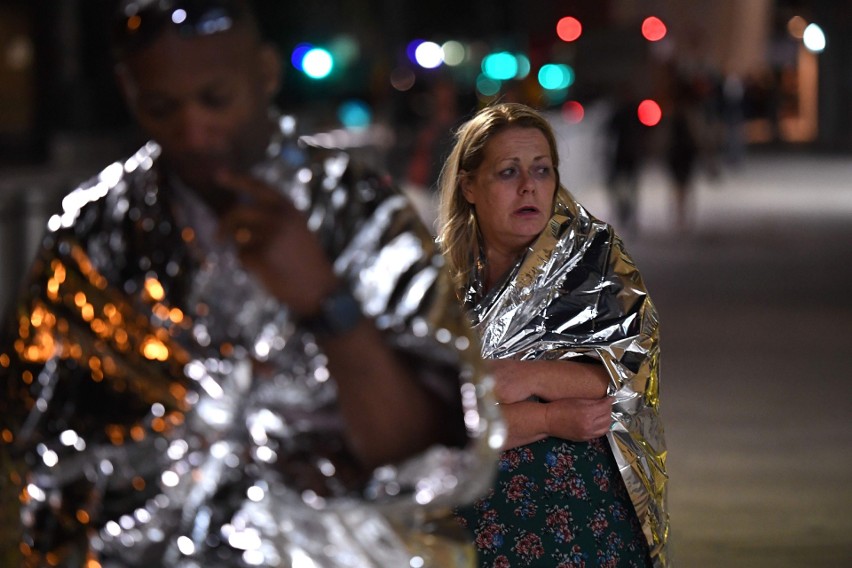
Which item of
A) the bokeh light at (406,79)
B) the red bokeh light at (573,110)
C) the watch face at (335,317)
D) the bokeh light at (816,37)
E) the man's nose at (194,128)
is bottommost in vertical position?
the red bokeh light at (573,110)

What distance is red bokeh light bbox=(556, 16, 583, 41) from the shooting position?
36.2 metres

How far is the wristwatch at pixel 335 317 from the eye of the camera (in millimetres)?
1783

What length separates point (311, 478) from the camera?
71.1 inches

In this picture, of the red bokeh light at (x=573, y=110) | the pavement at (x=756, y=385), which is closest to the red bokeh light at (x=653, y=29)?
the red bokeh light at (x=573, y=110)

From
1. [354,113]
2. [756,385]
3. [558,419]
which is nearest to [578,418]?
[558,419]

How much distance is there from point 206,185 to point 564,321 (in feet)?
5.30

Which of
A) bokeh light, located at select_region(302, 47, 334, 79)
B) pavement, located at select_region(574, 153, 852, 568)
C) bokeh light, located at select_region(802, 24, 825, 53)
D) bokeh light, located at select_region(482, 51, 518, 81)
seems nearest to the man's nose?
pavement, located at select_region(574, 153, 852, 568)

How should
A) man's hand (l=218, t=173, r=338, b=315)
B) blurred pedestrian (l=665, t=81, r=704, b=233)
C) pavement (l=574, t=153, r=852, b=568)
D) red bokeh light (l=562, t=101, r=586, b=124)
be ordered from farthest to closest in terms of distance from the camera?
red bokeh light (l=562, t=101, r=586, b=124), blurred pedestrian (l=665, t=81, r=704, b=233), pavement (l=574, t=153, r=852, b=568), man's hand (l=218, t=173, r=338, b=315)

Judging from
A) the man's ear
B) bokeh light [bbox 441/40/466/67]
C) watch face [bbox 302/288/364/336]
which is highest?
the man's ear

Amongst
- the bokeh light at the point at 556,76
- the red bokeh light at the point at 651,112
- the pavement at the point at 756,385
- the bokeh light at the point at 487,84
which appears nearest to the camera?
the pavement at the point at 756,385

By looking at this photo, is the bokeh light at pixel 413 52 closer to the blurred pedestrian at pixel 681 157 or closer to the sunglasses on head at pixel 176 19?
the blurred pedestrian at pixel 681 157

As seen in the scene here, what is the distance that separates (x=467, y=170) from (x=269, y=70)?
1.74m

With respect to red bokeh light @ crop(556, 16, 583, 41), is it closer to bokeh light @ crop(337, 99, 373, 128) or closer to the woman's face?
bokeh light @ crop(337, 99, 373, 128)

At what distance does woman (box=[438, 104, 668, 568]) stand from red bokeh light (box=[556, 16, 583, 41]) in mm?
33330
